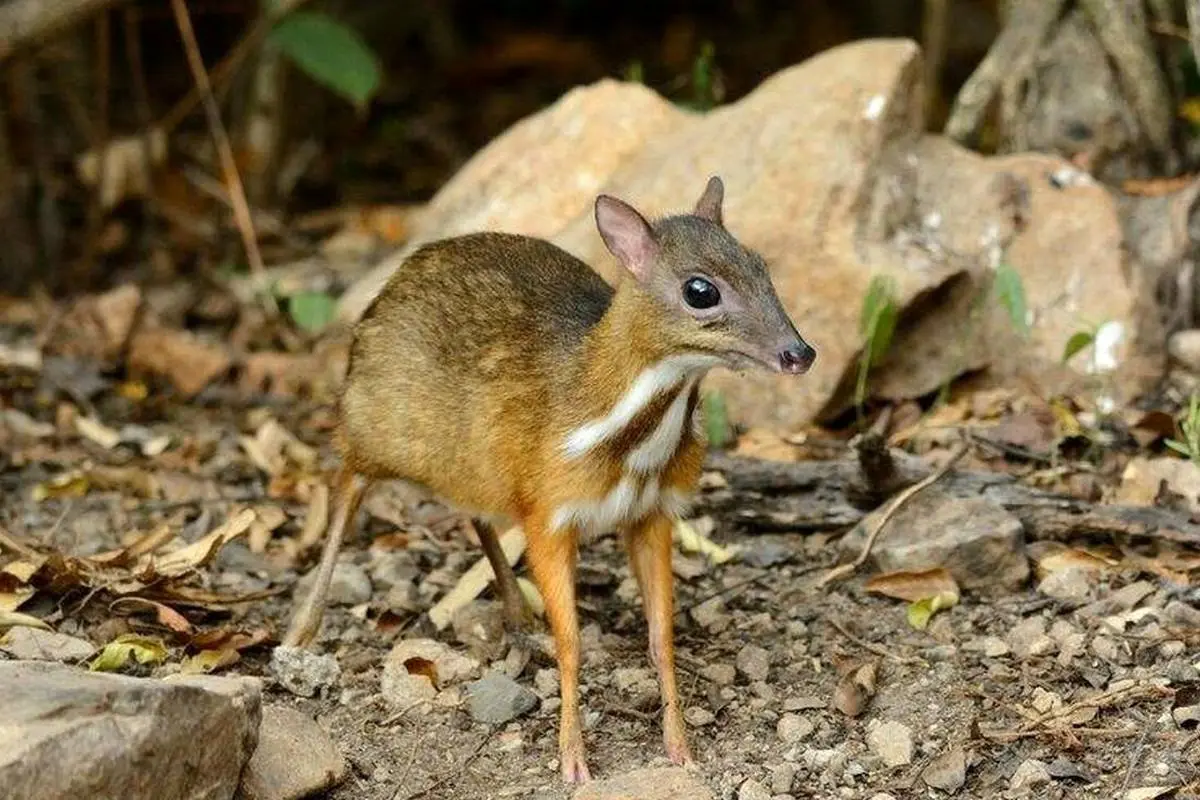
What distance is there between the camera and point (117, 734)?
12.1ft

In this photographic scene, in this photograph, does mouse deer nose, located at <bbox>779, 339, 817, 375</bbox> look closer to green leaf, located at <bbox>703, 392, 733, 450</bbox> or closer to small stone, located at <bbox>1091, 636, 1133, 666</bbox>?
small stone, located at <bbox>1091, 636, 1133, 666</bbox>

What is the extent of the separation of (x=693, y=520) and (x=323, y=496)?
1.19m

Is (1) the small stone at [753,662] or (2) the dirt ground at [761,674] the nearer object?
(2) the dirt ground at [761,674]

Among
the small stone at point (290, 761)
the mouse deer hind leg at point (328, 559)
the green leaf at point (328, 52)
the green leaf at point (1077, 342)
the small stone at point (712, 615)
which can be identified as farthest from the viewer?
the green leaf at point (328, 52)

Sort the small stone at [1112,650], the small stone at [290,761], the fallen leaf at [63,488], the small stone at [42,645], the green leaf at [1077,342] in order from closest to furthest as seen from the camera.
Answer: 1. the small stone at [290,761]
2. the small stone at [42,645]
3. the small stone at [1112,650]
4. the green leaf at [1077,342]
5. the fallen leaf at [63,488]

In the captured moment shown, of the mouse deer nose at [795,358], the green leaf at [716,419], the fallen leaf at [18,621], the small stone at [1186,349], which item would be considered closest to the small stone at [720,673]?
the mouse deer nose at [795,358]

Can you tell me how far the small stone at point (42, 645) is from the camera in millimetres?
4645

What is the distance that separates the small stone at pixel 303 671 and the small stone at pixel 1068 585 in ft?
6.27

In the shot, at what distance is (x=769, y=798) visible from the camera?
4.30 metres

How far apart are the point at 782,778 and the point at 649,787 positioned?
33 centimetres

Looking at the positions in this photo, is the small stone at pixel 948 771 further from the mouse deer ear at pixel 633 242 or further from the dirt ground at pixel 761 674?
the mouse deer ear at pixel 633 242

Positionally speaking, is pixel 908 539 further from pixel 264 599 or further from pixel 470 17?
pixel 470 17

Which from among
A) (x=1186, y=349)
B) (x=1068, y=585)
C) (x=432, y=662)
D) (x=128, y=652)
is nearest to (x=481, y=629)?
(x=432, y=662)

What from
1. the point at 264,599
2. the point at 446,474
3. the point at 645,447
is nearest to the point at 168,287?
the point at 264,599
